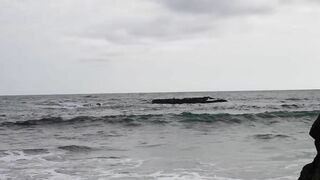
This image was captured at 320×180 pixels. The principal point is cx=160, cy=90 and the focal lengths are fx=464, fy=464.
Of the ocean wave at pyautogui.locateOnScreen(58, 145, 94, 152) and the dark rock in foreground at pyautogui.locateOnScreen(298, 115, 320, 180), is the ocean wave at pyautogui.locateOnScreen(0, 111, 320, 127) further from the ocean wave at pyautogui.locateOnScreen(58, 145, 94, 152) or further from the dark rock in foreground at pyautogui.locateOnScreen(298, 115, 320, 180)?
the dark rock in foreground at pyautogui.locateOnScreen(298, 115, 320, 180)

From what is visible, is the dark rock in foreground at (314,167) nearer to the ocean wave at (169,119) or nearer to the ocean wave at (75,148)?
the ocean wave at (75,148)

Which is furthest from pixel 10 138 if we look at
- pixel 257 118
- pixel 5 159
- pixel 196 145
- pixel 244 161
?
pixel 257 118

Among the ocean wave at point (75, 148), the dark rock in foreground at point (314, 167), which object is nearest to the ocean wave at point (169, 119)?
the ocean wave at point (75, 148)

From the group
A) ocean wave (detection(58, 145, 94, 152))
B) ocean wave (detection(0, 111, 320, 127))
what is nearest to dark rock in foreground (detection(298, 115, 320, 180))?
ocean wave (detection(58, 145, 94, 152))

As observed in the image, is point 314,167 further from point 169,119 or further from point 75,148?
point 169,119

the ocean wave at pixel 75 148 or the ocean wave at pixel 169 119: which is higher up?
the ocean wave at pixel 169 119

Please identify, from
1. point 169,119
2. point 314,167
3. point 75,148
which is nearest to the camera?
point 314,167

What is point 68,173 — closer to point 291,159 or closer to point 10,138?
point 291,159

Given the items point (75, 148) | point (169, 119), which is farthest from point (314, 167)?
point (169, 119)

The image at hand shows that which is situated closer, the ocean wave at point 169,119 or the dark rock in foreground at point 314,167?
the dark rock in foreground at point 314,167

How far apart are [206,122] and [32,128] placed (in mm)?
11021

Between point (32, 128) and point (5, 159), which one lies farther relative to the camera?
point (32, 128)

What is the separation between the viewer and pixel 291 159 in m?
13.3

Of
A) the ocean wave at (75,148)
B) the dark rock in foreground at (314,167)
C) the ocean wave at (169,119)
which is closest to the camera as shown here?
the dark rock in foreground at (314,167)
